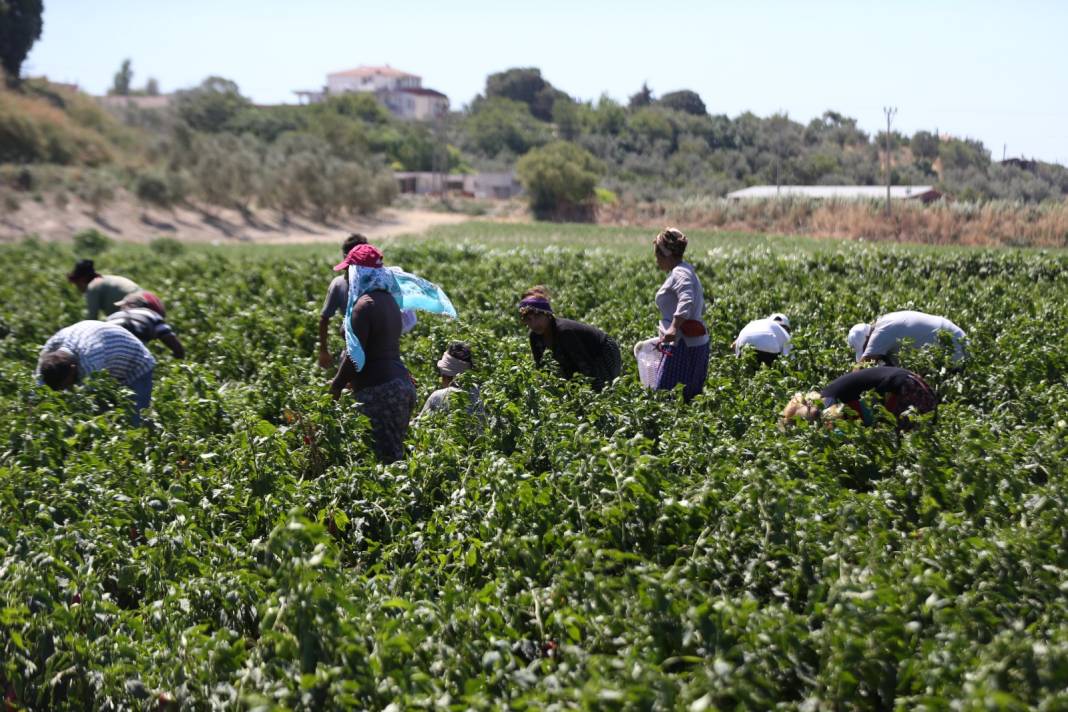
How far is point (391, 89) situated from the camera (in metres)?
141

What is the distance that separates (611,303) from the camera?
486 inches

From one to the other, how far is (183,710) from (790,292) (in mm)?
11195

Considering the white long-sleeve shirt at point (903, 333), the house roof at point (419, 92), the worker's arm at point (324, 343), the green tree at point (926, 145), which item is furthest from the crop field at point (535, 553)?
the house roof at point (419, 92)

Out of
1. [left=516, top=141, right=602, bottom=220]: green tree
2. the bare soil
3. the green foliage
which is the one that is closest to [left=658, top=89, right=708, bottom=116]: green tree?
[left=516, top=141, right=602, bottom=220]: green tree

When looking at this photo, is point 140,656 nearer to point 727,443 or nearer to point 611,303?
point 727,443

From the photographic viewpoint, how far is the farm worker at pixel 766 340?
8062 mm

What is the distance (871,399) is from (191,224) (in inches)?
1825

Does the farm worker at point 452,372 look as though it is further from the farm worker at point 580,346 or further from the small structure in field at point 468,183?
the small structure in field at point 468,183

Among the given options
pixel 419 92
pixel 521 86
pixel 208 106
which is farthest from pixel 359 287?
pixel 419 92

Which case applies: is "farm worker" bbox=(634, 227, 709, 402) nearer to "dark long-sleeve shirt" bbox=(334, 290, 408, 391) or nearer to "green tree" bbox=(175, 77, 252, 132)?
"dark long-sleeve shirt" bbox=(334, 290, 408, 391)

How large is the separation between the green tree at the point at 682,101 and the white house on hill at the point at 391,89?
31727 millimetres

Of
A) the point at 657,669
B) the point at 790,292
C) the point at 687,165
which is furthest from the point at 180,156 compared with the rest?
the point at 657,669

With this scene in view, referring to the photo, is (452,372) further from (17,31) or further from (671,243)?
(17,31)

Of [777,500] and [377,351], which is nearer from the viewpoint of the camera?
[777,500]
